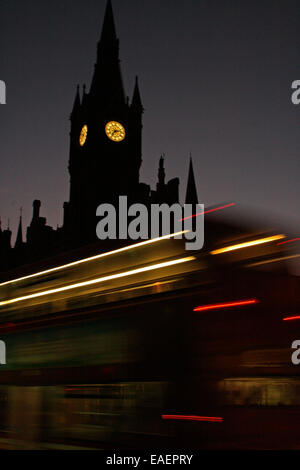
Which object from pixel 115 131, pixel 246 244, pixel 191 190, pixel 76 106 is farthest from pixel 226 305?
pixel 76 106

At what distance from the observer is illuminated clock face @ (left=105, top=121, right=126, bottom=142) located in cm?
5066

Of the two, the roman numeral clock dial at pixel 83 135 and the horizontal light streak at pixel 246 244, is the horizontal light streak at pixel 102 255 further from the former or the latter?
the roman numeral clock dial at pixel 83 135

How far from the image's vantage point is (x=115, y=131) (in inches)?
2012

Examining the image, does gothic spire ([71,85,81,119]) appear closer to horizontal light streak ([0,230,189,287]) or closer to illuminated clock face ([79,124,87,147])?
illuminated clock face ([79,124,87,147])

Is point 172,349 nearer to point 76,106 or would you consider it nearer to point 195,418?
point 195,418

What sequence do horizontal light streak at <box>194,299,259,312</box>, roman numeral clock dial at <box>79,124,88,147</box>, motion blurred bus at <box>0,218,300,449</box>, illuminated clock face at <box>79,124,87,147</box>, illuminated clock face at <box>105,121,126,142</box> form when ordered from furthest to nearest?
1. illuminated clock face at <box>79,124,87,147</box>
2. roman numeral clock dial at <box>79,124,88,147</box>
3. illuminated clock face at <box>105,121,126,142</box>
4. horizontal light streak at <box>194,299,259,312</box>
5. motion blurred bus at <box>0,218,300,449</box>

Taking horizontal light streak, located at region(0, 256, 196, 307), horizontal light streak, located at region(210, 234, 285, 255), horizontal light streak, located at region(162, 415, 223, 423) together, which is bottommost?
horizontal light streak, located at region(162, 415, 223, 423)

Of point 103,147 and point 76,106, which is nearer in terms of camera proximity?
Answer: point 103,147

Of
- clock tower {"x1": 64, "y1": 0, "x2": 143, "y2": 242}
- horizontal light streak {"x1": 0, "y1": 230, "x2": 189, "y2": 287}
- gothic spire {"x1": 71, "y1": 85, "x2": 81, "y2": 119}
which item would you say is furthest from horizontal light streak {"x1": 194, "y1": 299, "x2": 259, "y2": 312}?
gothic spire {"x1": 71, "y1": 85, "x2": 81, "y2": 119}

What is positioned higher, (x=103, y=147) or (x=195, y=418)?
(x=103, y=147)

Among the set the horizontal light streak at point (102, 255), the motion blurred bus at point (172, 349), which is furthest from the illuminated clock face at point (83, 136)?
the motion blurred bus at point (172, 349)

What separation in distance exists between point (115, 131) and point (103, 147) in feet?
7.22

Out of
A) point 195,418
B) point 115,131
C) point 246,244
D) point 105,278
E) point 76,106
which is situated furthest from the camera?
point 76,106
